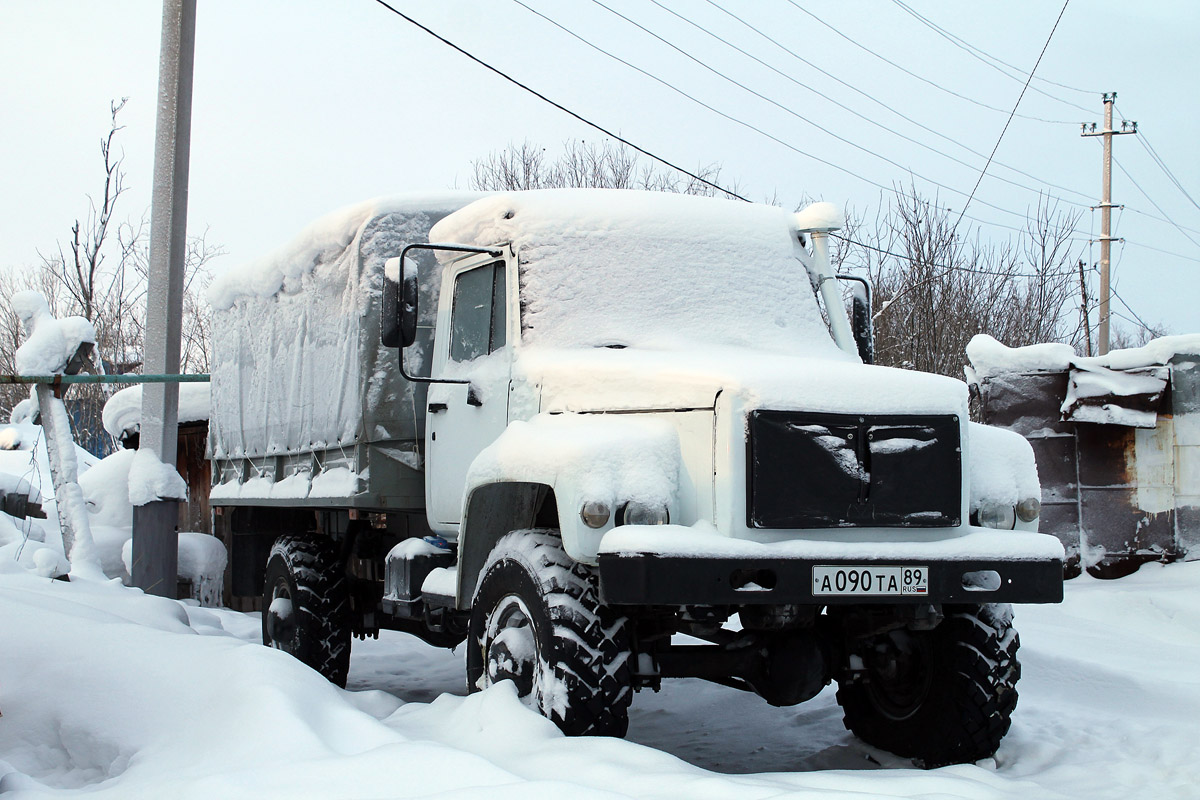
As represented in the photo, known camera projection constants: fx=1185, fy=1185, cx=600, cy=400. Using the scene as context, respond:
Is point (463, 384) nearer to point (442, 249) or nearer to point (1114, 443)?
point (442, 249)

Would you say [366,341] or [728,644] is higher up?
[366,341]

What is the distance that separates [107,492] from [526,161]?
58.6 ft

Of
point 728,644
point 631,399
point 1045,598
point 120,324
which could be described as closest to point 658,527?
point 631,399

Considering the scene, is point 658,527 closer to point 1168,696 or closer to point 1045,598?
point 1045,598

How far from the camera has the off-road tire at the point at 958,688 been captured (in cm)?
504

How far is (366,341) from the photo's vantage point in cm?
677

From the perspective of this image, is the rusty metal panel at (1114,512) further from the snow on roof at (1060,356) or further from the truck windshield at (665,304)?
the truck windshield at (665,304)

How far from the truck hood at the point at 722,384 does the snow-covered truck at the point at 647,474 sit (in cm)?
2

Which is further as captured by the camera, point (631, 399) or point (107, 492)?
point (107, 492)

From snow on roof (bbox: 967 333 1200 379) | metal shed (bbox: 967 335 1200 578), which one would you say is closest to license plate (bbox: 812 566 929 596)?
snow on roof (bbox: 967 333 1200 379)

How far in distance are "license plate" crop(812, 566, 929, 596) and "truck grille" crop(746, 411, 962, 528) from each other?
17 cm

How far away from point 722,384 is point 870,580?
0.92 metres

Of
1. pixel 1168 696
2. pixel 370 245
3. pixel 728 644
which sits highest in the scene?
pixel 370 245

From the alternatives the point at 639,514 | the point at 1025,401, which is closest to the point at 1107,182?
the point at 1025,401
